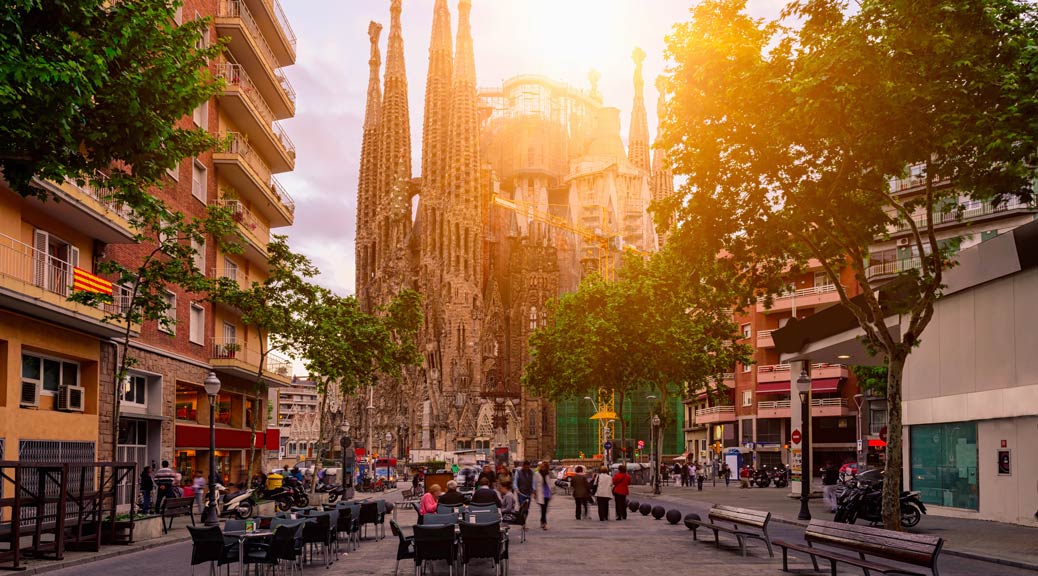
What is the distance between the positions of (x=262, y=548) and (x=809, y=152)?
47.0 feet

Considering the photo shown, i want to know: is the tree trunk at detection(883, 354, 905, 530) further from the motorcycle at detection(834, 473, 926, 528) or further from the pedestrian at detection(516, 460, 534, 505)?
the pedestrian at detection(516, 460, 534, 505)

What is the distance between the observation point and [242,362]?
39094mm

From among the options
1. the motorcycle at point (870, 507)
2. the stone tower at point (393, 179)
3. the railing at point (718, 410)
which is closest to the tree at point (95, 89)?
the motorcycle at point (870, 507)

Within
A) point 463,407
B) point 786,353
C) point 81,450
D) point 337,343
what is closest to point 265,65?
point 337,343

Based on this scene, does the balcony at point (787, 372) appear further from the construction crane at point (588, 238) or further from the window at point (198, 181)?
the construction crane at point (588, 238)

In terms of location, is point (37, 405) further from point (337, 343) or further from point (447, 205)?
point (447, 205)

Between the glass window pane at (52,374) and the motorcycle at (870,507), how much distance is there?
20682mm

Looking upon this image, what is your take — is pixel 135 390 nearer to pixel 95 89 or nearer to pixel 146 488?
pixel 146 488

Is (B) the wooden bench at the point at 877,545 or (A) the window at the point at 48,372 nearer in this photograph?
(B) the wooden bench at the point at 877,545

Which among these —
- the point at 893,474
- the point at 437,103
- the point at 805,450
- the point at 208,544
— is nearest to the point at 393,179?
the point at 437,103

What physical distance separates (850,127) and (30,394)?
20.7 m

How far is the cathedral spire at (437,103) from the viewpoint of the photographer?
11981cm

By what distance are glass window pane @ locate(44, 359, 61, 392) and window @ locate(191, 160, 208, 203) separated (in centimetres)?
1001

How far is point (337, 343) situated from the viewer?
37844 millimetres
